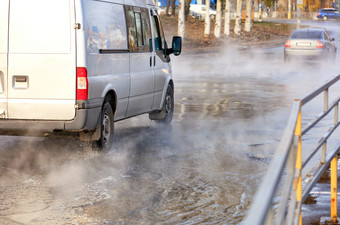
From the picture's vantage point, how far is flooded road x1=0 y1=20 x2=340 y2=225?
679 centimetres

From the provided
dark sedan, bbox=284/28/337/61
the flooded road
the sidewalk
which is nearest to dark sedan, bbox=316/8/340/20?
dark sedan, bbox=284/28/337/61

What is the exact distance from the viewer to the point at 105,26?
986cm

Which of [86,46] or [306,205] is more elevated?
[86,46]

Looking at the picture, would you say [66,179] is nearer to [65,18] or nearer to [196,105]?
[65,18]

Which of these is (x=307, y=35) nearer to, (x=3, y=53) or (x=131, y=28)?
(x=131, y=28)

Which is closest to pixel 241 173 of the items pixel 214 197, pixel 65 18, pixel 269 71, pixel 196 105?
pixel 214 197

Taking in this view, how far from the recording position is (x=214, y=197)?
293 inches

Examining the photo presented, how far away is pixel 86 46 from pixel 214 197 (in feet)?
9.09

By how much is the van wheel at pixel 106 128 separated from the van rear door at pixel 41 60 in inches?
28.3

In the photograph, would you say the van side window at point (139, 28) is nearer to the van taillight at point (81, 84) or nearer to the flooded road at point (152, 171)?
the flooded road at point (152, 171)

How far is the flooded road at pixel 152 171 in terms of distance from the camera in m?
6.79

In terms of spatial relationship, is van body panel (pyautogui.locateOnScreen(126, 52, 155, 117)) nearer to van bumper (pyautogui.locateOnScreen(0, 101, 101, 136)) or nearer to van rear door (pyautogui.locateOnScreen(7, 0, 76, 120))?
van bumper (pyautogui.locateOnScreen(0, 101, 101, 136))

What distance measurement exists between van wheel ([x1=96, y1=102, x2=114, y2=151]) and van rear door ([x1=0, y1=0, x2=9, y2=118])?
1.26m

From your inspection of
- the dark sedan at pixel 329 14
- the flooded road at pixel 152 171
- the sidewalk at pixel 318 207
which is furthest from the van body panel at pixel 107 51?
the dark sedan at pixel 329 14
